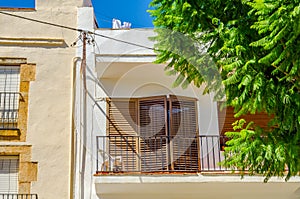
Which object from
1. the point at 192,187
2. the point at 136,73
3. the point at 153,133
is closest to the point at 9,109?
the point at 136,73

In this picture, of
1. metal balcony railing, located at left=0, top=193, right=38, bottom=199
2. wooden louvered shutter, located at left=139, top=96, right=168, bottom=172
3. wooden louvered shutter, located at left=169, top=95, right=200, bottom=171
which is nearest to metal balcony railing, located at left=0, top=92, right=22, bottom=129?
metal balcony railing, located at left=0, top=193, right=38, bottom=199

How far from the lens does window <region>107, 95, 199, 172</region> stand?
1101 centimetres

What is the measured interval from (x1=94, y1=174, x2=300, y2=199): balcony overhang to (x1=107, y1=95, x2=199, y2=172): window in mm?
550

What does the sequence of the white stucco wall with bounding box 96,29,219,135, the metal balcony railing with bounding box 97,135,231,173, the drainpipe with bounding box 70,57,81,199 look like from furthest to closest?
the white stucco wall with bounding box 96,29,219,135 < the metal balcony railing with bounding box 97,135,231,173 < the drainpipe with bounding box 70,57,81,199

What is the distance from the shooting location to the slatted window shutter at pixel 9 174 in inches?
415

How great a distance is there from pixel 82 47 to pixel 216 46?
14.9 feet

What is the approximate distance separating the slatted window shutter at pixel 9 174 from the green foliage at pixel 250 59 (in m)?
4.57

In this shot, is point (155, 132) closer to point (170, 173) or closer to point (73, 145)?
point (170, 173)

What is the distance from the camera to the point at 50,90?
444 inches

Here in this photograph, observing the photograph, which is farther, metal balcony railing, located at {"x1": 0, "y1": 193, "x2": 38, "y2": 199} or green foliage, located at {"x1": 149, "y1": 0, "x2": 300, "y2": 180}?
metal balcony railing, located at {"x1": 0, "y1": 193, "x2": 38, "y2": 199}

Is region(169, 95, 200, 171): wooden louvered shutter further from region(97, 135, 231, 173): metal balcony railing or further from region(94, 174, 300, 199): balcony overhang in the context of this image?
region(94, 174, 300, 199): balcony overhang

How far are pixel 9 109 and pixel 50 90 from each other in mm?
1016

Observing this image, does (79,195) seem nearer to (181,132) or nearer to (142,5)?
(181,132)

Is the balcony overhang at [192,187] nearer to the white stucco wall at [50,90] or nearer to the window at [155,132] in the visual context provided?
the window at [155,132]
